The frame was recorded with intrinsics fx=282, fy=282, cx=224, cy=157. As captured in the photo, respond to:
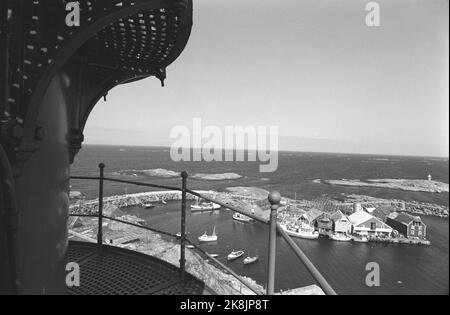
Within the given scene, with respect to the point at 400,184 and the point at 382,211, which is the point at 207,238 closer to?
the point at 382,211

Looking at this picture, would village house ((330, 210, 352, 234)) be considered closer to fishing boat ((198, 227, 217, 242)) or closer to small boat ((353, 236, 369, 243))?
small boat ((353, 236, 369, 243))

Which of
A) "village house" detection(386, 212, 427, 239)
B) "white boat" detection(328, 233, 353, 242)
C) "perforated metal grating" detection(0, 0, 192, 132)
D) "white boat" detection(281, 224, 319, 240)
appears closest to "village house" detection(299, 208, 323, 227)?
"white boat" detection(281, 224, 319, 240)

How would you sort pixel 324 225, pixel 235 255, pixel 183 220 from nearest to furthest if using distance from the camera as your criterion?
pixel 183 220
pixel 235 255
pixel 324 225

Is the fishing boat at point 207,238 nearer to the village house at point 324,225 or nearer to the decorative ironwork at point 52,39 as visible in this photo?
the village house at point 324,225

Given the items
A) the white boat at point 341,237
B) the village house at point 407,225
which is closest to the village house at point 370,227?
the village house at point 407,225

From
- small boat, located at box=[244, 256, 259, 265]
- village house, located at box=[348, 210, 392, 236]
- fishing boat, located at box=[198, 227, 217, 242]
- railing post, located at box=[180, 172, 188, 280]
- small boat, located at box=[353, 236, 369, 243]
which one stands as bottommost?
small boat, located at box=[353, 236, 369, 243]

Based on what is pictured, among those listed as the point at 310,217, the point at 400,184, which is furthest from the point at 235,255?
the point at 400,184
